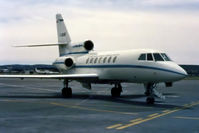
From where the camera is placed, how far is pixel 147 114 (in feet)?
41.2

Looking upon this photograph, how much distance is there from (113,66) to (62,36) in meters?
9.68

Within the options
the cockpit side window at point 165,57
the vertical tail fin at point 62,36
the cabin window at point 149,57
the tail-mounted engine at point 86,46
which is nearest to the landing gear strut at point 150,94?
the cabin window at point 149,57

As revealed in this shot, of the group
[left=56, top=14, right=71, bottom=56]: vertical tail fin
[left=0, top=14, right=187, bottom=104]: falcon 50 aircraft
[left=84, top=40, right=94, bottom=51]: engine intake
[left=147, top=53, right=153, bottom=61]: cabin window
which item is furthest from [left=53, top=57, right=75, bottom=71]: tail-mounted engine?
[left=147, top=53, right=153, bottom=61]: cabin window

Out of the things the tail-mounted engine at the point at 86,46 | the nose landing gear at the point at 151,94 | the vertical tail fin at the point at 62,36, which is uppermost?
the vertical tail fin at the point at 62,36

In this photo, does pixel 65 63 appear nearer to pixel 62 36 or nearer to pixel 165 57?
pixel 62 36

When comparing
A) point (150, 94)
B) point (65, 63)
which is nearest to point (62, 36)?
point (65, 63)

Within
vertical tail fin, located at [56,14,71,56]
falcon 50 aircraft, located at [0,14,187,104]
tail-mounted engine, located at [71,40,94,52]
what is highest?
vertical tail fin, located at [56,14,71,56]

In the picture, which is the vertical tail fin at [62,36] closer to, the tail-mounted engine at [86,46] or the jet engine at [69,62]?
the jet engine at [69,62]

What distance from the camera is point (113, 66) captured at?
19859 mm

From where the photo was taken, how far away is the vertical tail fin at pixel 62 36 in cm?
2717

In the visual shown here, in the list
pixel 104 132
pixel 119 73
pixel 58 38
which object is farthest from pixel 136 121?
pixel 58 38

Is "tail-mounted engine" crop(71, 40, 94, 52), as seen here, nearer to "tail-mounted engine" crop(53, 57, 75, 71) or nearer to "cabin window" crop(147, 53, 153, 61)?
"tail-mounted engine" crop(53, 57, 75, 71)

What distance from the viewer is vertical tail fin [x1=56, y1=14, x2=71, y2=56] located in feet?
89.1

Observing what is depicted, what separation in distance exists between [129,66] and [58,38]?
1199 cm
